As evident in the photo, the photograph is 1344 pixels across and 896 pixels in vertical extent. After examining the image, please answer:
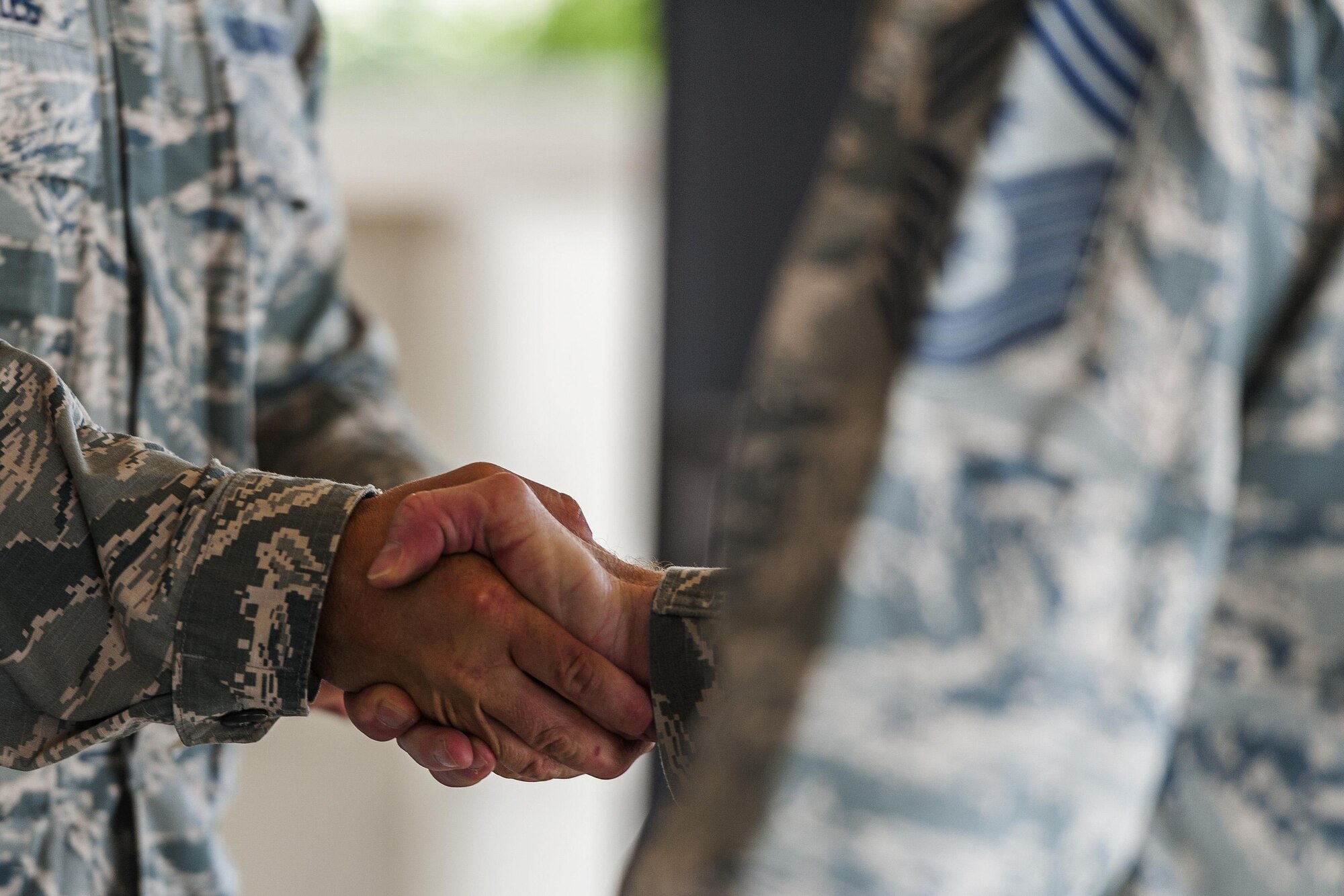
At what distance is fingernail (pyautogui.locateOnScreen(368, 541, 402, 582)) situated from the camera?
70 cm

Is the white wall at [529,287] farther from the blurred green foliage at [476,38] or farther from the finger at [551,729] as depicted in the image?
the finger at [551,729]

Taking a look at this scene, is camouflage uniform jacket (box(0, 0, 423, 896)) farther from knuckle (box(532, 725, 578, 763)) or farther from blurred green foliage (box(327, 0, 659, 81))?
blurred green foliage (box(327, 0, 659, 81))

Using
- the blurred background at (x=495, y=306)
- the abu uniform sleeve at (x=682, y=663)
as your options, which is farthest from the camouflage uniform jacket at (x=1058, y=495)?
the blurred background at (x=495, y=306)

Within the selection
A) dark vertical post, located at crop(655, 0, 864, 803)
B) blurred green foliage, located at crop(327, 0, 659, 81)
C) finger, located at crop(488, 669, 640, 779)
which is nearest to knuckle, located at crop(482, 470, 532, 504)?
finger, located at crop(488, 669, 640, 779)

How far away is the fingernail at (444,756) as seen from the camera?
75 centimetres

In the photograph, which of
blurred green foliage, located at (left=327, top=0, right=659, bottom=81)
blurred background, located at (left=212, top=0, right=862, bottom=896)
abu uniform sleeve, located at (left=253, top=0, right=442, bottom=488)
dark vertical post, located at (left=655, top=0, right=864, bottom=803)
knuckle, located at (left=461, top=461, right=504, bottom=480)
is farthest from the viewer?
blurred green foliage, located at (left=327, top=0, right=659, bottom=81)

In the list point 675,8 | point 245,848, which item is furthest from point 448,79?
point 245,848

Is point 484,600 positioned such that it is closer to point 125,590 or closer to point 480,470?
point 480,470

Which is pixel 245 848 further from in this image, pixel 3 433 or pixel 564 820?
pixel 3 433

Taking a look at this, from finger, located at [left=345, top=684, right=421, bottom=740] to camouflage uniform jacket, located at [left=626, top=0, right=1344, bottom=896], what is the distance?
380mm

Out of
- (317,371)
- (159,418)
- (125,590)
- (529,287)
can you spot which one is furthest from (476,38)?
(125,590)

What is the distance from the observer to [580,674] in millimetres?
743

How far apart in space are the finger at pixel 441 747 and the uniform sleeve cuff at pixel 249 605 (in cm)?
9

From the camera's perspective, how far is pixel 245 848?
3014 mm
